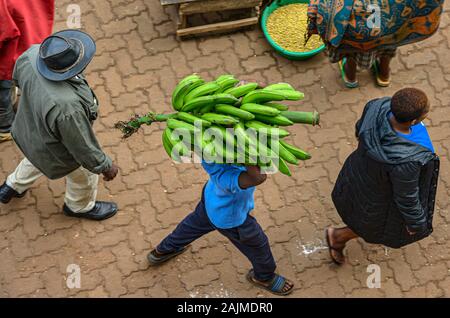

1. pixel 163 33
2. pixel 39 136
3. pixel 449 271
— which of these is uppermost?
pixel 39 136

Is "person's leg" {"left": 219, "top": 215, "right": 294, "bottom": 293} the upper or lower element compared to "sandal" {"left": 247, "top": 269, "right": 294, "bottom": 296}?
upper

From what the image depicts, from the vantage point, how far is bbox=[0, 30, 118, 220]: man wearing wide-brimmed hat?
466cm

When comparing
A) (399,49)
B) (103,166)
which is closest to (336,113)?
(399,49)

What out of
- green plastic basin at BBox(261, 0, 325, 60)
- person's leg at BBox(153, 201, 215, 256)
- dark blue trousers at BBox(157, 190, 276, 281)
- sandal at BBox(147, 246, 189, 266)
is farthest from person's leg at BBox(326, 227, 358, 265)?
green plastic basin at BBox(261, 0, 325, 60)

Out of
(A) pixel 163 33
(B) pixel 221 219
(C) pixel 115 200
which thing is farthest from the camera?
(A) pixel 163 33

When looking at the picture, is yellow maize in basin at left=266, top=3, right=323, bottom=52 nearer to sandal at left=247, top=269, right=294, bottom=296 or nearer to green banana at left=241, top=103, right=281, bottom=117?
sandal at left=247, top=269, right=294, bottom=296

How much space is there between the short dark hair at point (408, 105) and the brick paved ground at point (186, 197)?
5.77 feet

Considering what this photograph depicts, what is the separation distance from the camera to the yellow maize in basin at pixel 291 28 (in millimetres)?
6910

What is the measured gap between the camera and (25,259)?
19.2 feet

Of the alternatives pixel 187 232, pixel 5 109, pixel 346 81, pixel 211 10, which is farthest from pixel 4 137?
pixel 346 81

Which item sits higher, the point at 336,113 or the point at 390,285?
the point at 336,113

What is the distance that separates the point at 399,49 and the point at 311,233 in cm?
229

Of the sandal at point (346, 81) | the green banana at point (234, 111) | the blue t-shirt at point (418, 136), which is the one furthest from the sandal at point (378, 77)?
the green banana at point (234, 111)

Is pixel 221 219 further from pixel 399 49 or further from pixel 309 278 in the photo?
pixel 399 49
